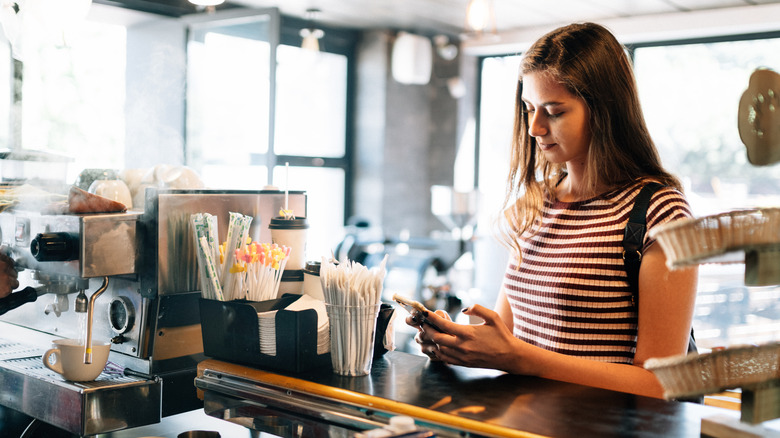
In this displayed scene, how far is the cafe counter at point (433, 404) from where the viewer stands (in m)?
0.96

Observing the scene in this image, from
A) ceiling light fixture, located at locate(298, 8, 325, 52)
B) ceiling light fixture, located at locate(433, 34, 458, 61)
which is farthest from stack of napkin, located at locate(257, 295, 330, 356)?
ceiling light fixture, located at locate(433, 34, 458, 61)

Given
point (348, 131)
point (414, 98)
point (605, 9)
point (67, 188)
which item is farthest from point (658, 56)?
point (67, 188)

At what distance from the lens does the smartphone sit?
1.23 meters

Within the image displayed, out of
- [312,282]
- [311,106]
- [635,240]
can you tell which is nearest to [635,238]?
[635,240]

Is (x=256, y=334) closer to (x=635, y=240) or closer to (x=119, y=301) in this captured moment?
(x=119, y=301)

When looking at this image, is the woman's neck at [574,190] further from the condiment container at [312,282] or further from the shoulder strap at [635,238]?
the condiment container at [312,282]

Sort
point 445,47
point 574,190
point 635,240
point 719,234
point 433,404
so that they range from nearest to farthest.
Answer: point 719,234 → point 433,404 → point 635,240 → point 574,190 → point 445,47

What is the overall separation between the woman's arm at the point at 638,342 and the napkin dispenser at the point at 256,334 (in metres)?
0.23

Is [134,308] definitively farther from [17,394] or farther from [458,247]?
[458,247]

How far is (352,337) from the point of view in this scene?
1.19 meters

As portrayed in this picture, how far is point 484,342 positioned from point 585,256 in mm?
294

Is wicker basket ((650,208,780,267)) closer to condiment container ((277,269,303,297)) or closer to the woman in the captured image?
the woman

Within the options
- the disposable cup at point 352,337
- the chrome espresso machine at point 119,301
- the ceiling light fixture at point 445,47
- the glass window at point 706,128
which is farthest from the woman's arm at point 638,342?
the ceiling light fixture at point 445,47

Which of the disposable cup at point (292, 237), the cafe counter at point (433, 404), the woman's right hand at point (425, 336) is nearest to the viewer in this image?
the cafe counter at point (433, 404)
